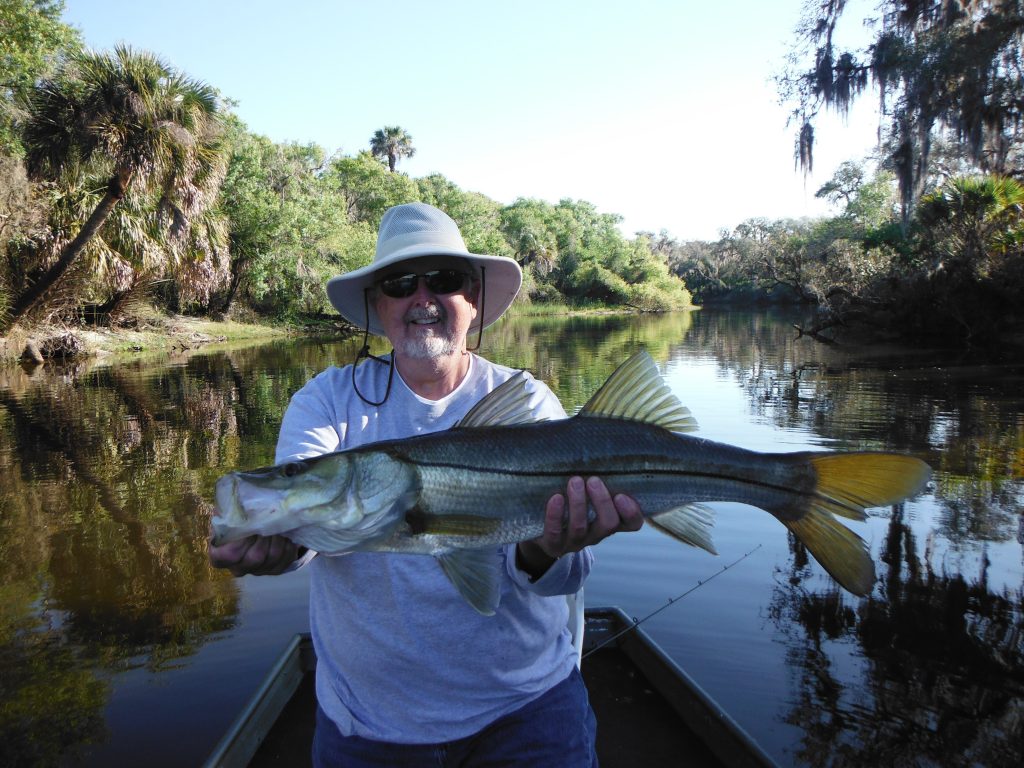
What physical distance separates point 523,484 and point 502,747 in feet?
2.79

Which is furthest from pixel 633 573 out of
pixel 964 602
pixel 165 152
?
pixel 165 152

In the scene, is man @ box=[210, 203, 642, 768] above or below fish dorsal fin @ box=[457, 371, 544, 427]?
below

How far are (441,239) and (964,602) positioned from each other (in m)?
5.58

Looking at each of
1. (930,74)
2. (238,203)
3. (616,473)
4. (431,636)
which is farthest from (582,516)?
(238,203)

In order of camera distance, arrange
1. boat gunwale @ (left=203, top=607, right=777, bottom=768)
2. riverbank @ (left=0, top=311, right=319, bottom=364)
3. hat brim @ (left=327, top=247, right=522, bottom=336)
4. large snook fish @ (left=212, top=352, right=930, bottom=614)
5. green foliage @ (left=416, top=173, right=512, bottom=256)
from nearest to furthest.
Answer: large snook fish @ (left=212, top=352, right=930, bottom=614) → hat brim @ (left=327, top=247, right=522, bottom=336) → boat gunwale @ (left=203, top=607, right=777, bottom=768) → riverbank @ (left=0, top=311, right=319, bottom=364) → green foliage @ (left=416, top=173, right=512, bottom=256)

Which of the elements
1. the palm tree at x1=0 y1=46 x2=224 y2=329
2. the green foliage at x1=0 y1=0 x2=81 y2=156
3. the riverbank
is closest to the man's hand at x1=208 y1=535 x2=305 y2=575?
the palm tree at x1=0 y1=46 x2=224 y2=329

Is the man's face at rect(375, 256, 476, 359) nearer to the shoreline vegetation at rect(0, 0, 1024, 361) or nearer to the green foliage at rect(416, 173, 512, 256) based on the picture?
the shoreline vegetation at rect(0, 0, 1024, 361)

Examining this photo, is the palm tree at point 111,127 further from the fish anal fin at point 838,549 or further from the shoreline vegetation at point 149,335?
the fish anal fin at point 838,549

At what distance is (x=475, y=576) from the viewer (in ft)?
6.89

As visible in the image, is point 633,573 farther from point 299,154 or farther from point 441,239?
point 299,154

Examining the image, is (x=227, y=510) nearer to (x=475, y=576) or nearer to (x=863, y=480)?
(x=475, y=576)

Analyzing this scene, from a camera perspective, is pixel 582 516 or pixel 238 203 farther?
pixel 238 203

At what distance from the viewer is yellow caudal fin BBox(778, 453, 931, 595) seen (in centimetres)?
211

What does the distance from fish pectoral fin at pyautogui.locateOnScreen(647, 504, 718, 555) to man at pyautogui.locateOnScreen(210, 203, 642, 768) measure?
167mm
